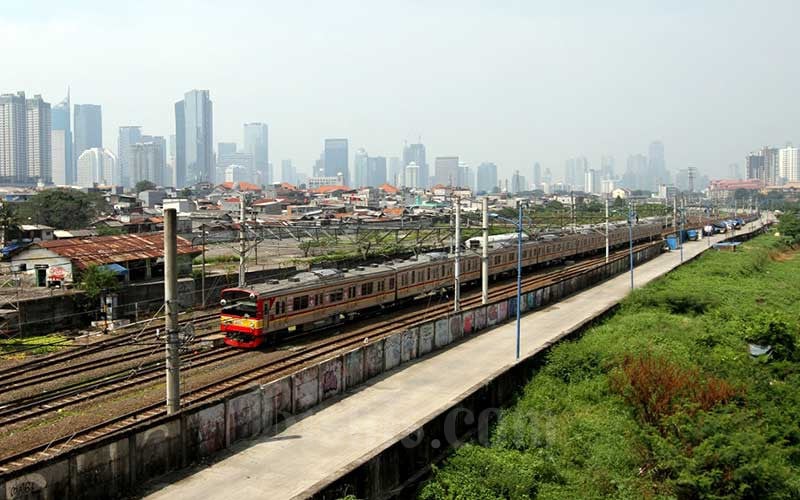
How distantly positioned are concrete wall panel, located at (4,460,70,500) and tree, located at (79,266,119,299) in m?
21.1

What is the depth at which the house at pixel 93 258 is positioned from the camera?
35.7 meters

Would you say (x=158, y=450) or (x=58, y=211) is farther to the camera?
(x=58, y=211)

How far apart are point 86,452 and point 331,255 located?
43.5m

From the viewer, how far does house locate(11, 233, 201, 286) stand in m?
35.7

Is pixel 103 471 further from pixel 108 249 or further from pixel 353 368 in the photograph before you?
pixel 108 249

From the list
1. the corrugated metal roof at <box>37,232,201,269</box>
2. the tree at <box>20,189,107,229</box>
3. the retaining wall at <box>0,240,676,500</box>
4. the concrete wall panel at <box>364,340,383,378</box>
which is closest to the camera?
the retaining wall at <box>0,240,676,500</box>

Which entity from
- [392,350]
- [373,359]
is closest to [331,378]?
[373,359]

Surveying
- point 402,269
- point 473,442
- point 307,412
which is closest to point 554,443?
point 473,442

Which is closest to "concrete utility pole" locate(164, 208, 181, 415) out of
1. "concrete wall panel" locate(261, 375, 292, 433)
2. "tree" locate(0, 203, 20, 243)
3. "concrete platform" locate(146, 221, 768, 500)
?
"concrete platform" locate(146, 221, 768, 500)

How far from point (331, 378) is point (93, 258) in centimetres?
2214

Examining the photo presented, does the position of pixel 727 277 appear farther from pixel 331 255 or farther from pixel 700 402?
pixel 700 402

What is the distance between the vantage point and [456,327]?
26703mm

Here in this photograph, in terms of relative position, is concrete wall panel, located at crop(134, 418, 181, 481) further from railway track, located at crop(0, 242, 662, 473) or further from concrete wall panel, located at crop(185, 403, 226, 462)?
railway track, located at crop(0, 242, 662, 473)

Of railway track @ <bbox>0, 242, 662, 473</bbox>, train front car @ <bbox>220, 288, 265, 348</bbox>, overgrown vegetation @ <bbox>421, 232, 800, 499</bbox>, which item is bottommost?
overgrown vegetation @ <bbox>421, 232, 800, 499</bbox>
